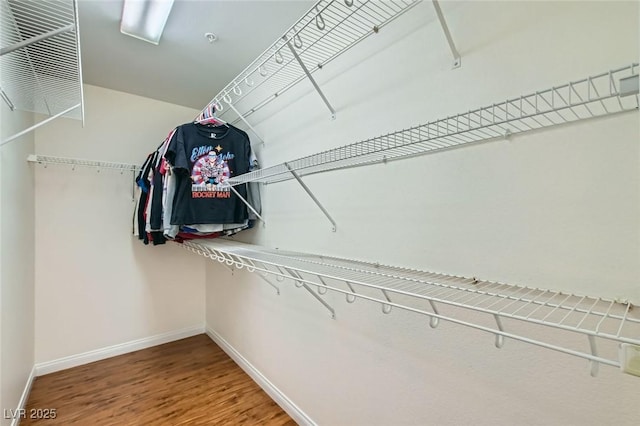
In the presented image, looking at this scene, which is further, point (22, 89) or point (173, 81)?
point (173, 81)

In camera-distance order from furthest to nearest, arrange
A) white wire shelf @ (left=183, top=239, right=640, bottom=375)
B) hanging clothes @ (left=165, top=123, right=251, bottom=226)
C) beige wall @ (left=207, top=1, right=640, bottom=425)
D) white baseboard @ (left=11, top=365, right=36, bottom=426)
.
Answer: hanging clothes @ (left=165, top=123, right=251, bottom=226)
white baseboard @ (left=11, top=365, right=36, bottom=426)
beige wall @ (left=207, top=1, right=640, bottom=425)
white wire shelf @ (left=183, top=239, right=640, bottom=375)

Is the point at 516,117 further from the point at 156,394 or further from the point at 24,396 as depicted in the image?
the point at 24,396

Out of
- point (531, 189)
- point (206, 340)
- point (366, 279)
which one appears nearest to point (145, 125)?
point (206, 340)

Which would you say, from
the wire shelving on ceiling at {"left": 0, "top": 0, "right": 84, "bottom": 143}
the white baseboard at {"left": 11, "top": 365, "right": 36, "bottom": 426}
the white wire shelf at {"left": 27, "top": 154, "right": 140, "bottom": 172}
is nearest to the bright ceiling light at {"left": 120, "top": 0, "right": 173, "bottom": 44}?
the wire shelving on ceiling at {"left": 0, "top": 0, "right": 84, "bottom": 143}

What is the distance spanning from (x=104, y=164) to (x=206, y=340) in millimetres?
1827

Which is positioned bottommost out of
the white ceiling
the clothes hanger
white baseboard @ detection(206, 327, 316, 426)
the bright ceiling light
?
white baseboard @ detection(206, 327, 316, 426)

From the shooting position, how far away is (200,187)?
6.43 ft

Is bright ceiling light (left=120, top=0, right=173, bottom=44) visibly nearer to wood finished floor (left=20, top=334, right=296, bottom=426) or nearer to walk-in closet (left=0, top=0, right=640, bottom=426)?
walk-in closet (left=0, top=0, right=640, bottom=426)

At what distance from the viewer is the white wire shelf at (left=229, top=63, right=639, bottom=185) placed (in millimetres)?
566

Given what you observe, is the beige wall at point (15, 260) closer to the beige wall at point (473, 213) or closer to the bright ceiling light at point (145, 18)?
the bright ceiling light at point (145, 18)

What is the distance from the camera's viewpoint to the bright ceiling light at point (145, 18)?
1.42 m

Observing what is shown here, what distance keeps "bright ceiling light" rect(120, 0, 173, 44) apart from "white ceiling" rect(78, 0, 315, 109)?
0.13 feet

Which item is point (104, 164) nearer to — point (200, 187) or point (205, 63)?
point (200, 187)

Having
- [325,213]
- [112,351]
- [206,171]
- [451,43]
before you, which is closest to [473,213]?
[451,43]
